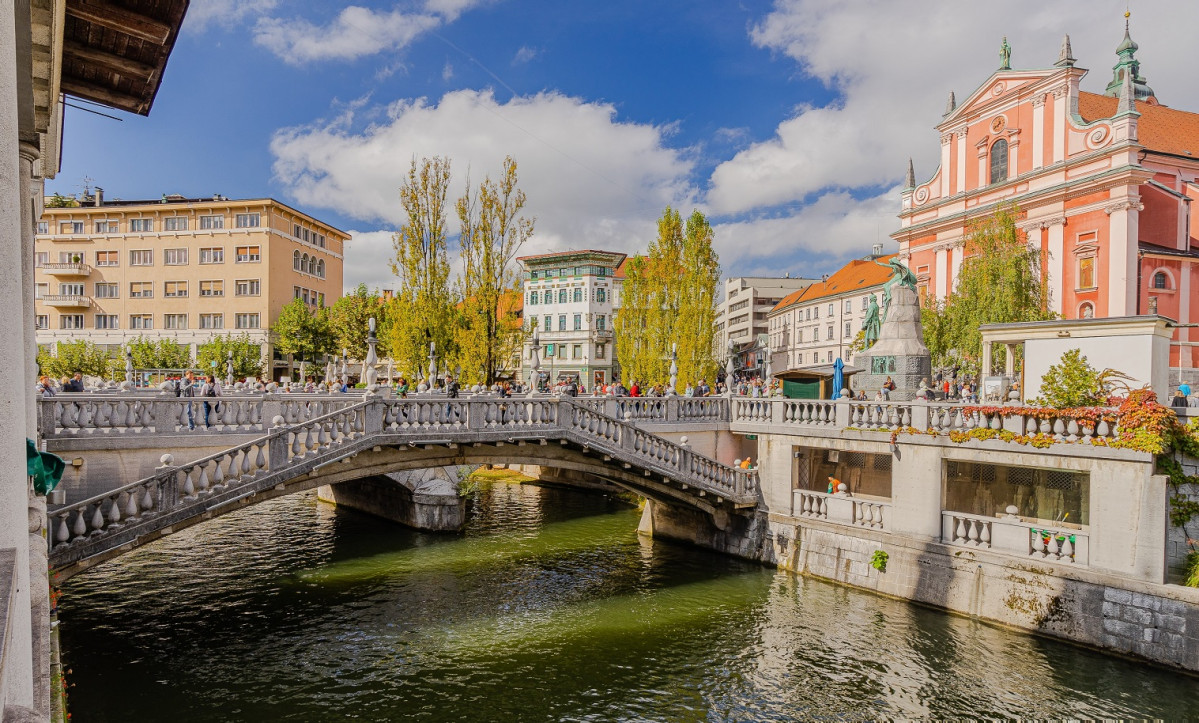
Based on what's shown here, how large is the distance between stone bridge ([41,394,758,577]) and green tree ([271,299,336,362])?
41.2 meters

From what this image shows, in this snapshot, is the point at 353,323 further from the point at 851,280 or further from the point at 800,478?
the point at 851,280

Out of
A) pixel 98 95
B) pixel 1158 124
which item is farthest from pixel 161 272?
pixel 1158 124

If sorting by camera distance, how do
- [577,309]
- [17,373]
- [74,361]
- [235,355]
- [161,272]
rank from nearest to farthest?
[17,373] < [74,361] < [235,355] < [161,272] < [577,309]

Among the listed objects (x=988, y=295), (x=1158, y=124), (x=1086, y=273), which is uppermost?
(x=1158, y=124)

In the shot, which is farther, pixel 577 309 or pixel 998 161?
pixel 577 309

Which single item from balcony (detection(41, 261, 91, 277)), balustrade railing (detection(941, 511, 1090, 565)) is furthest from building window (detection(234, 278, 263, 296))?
balustrade railing (detection(941, 511, 1090, 565))

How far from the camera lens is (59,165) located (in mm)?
13703

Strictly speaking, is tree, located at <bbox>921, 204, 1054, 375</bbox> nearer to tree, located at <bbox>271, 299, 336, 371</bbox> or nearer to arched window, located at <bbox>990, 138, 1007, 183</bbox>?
arched window, located at <bbox>990, 138, 1007, 183</bbox>

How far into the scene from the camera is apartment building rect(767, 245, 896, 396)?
71625 mm

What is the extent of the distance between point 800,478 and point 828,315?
5834cm

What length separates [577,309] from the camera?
83.2 meters

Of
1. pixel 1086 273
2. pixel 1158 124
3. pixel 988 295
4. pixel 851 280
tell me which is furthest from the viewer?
pixel 851 280

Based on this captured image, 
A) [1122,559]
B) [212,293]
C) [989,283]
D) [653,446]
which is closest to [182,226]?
[212,293]

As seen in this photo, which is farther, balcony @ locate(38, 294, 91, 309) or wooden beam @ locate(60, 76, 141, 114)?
balcony @ locate(38, 294, 91, 309)
